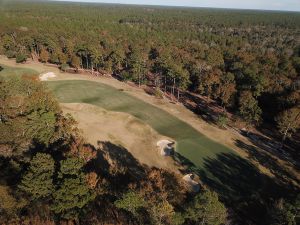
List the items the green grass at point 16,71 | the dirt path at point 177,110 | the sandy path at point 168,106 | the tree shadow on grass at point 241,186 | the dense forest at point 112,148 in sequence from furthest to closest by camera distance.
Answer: the green grass at point 16,71 → the sandy path at point 168,106 → the dirt path at point 177,110 → the tree shadow on grass at point 241,186 → the dense forest at point 112,148

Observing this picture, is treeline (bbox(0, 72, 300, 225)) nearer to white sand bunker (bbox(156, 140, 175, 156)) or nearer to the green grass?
white sand bunker (bbox(156, 140, 175, 156))

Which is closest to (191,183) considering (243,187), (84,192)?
(243,187)

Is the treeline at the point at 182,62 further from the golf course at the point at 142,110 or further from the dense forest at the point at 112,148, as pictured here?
the golf course at the point at 142,110

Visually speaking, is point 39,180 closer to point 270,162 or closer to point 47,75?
point 270,162

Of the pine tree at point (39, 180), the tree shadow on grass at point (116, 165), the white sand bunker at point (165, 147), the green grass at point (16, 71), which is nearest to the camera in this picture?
the pine tree at point (39, 180)

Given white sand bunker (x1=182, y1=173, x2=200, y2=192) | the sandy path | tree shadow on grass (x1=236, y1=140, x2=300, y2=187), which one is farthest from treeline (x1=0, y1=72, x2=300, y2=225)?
the sandy path

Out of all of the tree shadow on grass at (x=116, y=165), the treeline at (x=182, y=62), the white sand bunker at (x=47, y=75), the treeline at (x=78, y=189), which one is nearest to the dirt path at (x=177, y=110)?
the white sand bunker at (x=47, y=75)
